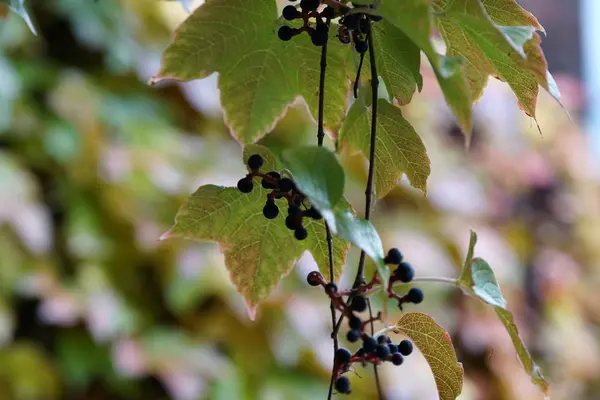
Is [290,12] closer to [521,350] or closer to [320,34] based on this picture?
[320,34]

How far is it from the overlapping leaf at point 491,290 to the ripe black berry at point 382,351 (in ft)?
0.16

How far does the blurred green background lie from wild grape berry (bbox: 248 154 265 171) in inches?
42.0

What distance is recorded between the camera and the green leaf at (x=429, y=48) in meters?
0.30

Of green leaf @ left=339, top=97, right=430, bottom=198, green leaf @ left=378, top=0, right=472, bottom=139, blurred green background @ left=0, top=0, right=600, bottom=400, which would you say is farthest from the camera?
blurred green background @ left=0, top=0, right=600, bottom=400

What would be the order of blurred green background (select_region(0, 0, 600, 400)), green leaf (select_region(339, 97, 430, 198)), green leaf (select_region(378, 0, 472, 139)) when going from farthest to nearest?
blurred green background (select_region(0, 0, 600, 400)) → green leaf (select_region(339, 97, 430, 198)) → green leaf (select_region(378, 0, 472, 139))

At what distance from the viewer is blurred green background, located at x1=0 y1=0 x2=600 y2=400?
142 centimetres

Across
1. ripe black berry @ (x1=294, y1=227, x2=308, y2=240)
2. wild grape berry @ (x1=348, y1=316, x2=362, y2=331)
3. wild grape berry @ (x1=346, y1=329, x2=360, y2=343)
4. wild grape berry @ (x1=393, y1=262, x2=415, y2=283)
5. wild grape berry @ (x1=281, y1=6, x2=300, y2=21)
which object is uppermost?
wild grape berry @ (x1=281, y1=6, x2=300, y2=21)

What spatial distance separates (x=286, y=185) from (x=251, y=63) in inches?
5.4

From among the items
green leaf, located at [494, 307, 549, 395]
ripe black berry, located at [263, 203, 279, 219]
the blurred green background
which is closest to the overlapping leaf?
green leaf, located at [494, 307, 549, 395]

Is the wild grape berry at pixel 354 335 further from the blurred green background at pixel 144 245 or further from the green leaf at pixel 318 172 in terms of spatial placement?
the blurred green background at pixel 144 245

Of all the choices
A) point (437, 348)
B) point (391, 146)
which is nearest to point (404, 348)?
point (437, 348)

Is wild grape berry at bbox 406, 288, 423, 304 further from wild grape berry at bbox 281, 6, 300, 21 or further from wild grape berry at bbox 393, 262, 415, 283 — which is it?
wild grape berry at bbox 281, 6, 300, 21

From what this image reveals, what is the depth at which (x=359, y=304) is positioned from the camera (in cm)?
34

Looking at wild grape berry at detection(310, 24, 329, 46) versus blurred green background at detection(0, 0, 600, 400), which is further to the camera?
blurred green background at detection(0, 0, 600, 400)
